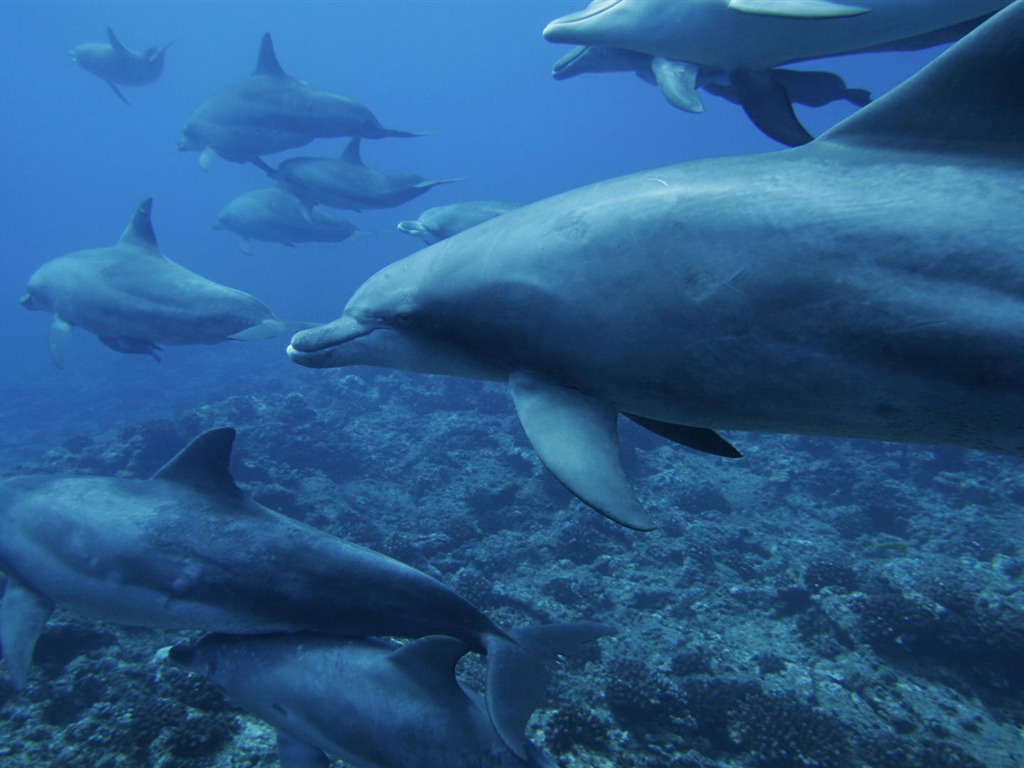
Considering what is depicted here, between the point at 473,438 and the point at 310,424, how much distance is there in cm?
404

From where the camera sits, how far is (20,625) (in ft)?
15.9

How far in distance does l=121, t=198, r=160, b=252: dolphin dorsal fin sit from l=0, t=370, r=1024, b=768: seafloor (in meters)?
4.17

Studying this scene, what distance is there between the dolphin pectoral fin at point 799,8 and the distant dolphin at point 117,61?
2387cm

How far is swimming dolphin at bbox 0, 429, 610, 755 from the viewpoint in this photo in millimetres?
4082

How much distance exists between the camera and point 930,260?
1.92 m

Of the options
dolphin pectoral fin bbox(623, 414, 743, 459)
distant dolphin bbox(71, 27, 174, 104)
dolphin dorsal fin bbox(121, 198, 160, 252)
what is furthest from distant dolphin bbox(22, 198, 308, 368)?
distant dolphin bbox(71, 27, 174, 104)

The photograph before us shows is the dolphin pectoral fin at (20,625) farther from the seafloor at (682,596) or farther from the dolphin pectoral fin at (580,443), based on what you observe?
the dolphin pectoral fin at (580,443)

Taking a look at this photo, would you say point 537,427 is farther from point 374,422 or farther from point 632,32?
point 374,422

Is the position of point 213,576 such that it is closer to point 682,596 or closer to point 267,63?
point 682,596

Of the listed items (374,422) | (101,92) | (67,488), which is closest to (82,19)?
(101,92)

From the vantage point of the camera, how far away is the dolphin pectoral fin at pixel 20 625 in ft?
15.5

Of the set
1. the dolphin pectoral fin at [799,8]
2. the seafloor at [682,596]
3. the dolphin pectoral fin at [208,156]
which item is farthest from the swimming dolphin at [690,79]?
the dolphin pectoral fin at [208,156]

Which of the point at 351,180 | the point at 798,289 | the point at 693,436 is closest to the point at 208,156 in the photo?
the point at 351,180

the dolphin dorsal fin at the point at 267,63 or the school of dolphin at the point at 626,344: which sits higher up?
the dolphin dorsal fin at the point at 267,63
